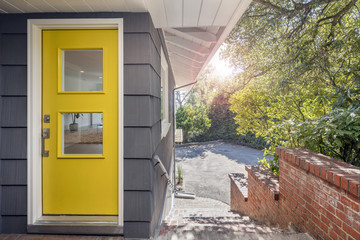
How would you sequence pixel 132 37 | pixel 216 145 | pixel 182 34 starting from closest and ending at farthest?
1. pixel 132 37
2. pixel 182 34
3. pixel 216 145

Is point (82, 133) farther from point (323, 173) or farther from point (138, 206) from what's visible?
point (323, 173)

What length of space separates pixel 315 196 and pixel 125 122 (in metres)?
1.62

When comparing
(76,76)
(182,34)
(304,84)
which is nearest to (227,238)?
(76,76)

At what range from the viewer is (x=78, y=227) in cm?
178

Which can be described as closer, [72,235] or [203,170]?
[72,235]

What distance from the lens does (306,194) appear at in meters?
1.62

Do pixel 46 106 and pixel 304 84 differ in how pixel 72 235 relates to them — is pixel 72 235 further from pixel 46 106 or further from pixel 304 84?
pixel 304 84

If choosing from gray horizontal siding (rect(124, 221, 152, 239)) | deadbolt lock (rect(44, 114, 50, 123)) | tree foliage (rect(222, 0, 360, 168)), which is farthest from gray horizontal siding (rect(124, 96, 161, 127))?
tree foliage (rect(222, 0, 360, 168))

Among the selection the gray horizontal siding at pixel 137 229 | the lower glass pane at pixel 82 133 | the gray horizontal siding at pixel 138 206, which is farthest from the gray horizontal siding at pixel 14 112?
the gray horizontal siding at pixel 137 229

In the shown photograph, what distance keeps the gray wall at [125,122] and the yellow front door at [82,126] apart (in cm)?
15

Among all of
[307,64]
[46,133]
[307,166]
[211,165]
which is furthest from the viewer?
[211,165]

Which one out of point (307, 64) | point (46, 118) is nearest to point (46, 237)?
point (46, 118)

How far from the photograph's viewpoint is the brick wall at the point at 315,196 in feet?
3.91

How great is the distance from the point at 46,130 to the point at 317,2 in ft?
15.4
